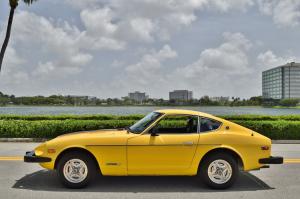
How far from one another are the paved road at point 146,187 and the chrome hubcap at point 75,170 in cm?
22

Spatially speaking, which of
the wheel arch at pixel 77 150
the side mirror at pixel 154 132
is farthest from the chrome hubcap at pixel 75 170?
the side mirror at pixel 154 132

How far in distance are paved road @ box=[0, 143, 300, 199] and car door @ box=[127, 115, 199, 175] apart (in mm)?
397

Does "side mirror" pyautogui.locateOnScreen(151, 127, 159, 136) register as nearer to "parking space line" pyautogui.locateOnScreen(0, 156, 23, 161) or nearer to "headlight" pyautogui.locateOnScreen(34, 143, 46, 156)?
"headlight" pyautogui.locateOnScreen(34, 143, 46, 156)

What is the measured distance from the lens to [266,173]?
893 centimetres

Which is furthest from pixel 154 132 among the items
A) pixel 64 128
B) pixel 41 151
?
pixel 64 128

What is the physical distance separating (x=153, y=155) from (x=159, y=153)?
0.12m

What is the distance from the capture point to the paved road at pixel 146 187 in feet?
22.4

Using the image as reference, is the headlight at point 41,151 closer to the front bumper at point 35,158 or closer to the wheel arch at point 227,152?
the front bumper at point 35,158

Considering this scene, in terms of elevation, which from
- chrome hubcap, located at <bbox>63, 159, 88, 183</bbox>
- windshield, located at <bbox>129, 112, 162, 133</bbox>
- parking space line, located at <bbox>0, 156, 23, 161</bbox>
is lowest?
parking space line, located at <bbox>0, 156, 23, 161</bbox>

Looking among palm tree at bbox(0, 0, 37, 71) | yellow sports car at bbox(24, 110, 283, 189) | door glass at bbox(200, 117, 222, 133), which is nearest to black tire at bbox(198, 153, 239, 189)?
yellow sports car at bbox(24, 110, 283, 189)

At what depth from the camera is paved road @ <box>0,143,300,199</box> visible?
682 centimetres

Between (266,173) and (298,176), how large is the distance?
706 millimetres

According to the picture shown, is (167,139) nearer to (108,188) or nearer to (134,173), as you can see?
(134,173)

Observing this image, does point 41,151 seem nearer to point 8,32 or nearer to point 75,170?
point 75,170
